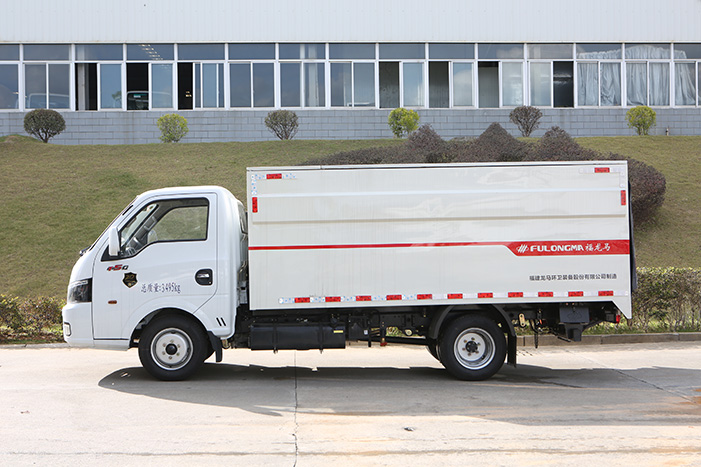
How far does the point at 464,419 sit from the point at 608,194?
359 cm

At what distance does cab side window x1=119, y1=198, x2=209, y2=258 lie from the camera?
29.1 ft

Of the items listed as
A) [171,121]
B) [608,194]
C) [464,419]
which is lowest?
[464,419]

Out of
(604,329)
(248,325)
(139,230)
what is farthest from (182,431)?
(604,329)

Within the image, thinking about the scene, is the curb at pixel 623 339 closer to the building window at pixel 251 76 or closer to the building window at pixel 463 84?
the building window at pixel 463 84

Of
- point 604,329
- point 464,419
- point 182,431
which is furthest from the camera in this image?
point 604,329

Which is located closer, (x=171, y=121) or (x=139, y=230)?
(x=139, y=230)

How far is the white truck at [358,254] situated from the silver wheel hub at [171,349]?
0.05 feet

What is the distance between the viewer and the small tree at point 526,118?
27.6 metres

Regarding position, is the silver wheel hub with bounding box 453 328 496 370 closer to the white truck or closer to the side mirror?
the white truck

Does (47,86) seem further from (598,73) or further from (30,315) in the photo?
(598,73)

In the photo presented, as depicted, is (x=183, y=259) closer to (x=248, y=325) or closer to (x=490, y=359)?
(x=248, y=325)

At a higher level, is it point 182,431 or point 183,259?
point 183,259

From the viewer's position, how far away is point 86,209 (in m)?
18.8

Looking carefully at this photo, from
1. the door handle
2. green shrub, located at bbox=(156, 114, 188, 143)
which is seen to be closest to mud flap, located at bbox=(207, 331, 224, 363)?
the door handle
